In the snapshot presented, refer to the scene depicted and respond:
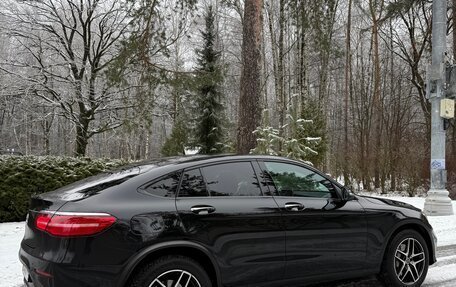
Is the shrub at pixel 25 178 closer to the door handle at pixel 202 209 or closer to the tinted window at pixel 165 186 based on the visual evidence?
the tinted window at pixel 165 186

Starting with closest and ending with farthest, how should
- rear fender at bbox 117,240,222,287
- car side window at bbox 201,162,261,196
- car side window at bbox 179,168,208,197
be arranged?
rear fender at bbox 117,240,222,287 < car side window at bbox 179,168,208,197 < car side window at bbox 201,162,261,196

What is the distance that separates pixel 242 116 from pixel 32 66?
41.3ft

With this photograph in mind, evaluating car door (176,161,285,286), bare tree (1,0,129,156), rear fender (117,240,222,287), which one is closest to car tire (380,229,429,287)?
car door (176,161,285,286)

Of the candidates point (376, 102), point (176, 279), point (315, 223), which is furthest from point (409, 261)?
point (376, 102)

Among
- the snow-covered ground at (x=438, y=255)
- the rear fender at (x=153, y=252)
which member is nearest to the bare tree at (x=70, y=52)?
the snow-covered ground at (x=438, y=255)

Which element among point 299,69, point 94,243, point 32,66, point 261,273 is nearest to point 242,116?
point 261,273

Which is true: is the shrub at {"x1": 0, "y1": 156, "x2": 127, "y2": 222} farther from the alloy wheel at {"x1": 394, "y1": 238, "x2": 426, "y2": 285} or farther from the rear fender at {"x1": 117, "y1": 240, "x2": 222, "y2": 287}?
the alloy wheel at {"x1": 394, "y1": 238, "x2": 426, "y2": 285}

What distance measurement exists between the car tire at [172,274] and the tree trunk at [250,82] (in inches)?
261

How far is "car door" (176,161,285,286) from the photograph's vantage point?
12.0 ft

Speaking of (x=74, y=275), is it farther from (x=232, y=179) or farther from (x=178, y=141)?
(x=178, y=141)

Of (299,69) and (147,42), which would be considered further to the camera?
(299,69)

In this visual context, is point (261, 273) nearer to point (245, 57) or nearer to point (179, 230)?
point (179, 230)

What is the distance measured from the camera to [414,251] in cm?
491

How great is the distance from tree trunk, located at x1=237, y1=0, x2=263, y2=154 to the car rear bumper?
7039mm
